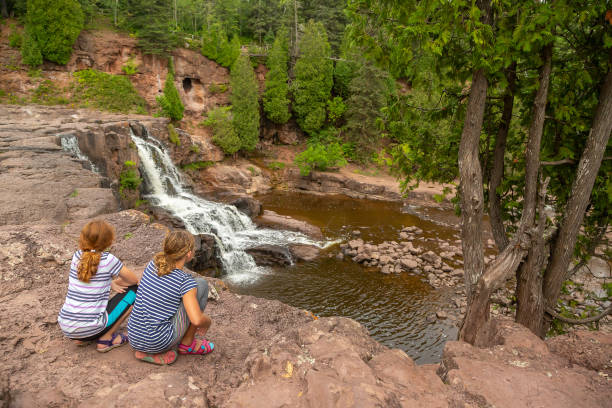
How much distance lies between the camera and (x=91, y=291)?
3385 mm

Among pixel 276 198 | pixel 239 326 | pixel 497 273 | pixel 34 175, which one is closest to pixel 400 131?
pixel 497 273

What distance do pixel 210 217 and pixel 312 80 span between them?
17.0 m

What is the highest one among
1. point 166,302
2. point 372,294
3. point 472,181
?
point 472,181

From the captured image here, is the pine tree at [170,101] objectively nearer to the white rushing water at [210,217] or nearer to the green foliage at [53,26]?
Result: the green foliage at [53,26]

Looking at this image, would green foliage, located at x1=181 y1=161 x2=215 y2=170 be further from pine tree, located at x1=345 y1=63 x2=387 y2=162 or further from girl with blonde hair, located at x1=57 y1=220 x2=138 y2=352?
girl with blonde hair, located at x1=57 y1=220 x2=138 y2=352

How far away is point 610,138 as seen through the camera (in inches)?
172

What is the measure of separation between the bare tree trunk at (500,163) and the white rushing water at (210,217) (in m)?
9.28

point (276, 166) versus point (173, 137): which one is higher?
point (173, 137)

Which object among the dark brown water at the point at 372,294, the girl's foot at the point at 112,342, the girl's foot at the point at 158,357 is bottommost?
the dark brown water at the point at 372,294

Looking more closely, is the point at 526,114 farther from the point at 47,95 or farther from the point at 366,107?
the point at 47,95


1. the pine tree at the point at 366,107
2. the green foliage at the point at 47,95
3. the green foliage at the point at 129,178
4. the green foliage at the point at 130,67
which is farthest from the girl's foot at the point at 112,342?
the green foliage at the point at 130,67

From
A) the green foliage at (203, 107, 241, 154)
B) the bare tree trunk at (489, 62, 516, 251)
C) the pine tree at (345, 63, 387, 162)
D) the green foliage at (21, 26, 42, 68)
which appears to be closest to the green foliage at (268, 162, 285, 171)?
the green foliage at (203, 107, 241, 154)

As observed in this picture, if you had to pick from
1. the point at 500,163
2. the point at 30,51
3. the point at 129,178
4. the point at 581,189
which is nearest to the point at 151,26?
the point at 30,51

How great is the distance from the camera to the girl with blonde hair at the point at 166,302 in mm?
3133
